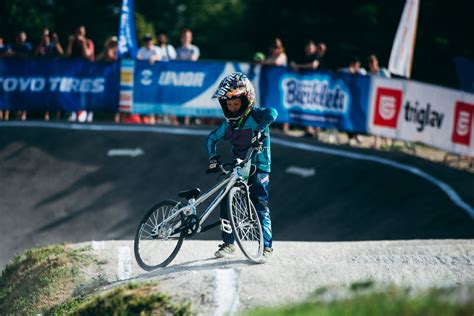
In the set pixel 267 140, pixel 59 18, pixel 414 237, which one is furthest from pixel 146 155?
pixel 59 18

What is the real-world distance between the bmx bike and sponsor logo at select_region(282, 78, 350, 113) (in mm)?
10370

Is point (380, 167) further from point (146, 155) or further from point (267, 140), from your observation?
point (267, 140)

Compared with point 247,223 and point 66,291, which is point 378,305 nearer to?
point 247,223

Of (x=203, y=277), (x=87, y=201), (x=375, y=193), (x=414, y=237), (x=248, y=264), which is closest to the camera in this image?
(x=203, y=277)

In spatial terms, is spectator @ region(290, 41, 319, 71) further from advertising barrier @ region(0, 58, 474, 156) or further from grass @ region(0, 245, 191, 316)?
grass @ region(0, 245, 191, 316)

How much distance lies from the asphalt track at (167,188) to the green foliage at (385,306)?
6.62 meters

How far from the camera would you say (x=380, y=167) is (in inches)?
774

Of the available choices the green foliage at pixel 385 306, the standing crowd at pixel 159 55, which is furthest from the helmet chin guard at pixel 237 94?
the standing crowd at pixel 159 55

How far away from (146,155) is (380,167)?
5.19m

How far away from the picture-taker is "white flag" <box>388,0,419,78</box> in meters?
22.1

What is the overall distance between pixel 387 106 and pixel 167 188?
515 centimetres

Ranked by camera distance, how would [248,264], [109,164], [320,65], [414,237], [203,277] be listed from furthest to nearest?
[320,65] → [109,164] → [414,237] → [248,264] → [203,277]

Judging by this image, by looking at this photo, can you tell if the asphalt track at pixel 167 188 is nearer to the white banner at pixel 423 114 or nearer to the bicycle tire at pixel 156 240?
the white banner at pixel 423 114

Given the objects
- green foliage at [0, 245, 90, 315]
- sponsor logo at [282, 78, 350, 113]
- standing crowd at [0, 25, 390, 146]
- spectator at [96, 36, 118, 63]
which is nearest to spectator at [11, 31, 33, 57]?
standing crowd at [0, 25, 390, 146]
